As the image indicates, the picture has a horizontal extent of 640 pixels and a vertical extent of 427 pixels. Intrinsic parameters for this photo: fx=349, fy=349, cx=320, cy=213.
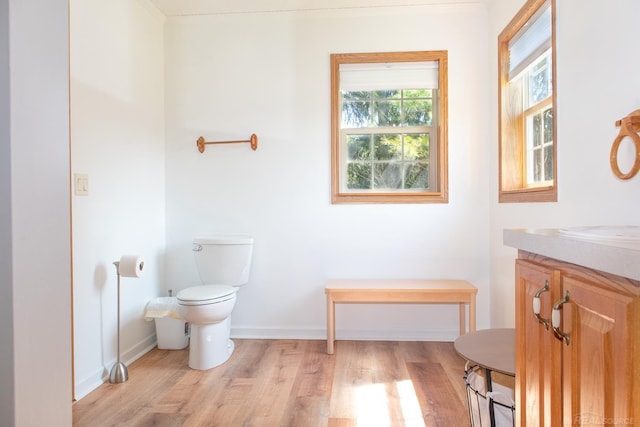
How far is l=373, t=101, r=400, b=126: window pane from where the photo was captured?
2.76 m

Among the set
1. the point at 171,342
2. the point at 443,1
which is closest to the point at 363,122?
the point at 443,1

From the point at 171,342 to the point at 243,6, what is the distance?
100 inches

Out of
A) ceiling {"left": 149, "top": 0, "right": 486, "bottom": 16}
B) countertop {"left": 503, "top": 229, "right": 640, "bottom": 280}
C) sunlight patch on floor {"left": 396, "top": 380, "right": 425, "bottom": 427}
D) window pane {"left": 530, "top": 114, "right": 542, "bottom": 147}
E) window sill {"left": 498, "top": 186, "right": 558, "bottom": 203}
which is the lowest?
sunlight patch on floor {"left": 396, "top": 380, "right": 425, "bottom": 427}

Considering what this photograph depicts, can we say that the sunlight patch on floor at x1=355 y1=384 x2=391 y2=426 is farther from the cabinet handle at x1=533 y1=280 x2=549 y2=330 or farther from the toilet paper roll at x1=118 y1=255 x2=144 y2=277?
the toilet paper roll at x1=118 y1=255 x2=144 y2=277

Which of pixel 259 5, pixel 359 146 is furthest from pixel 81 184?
pixel 359 146

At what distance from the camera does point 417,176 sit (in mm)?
2766

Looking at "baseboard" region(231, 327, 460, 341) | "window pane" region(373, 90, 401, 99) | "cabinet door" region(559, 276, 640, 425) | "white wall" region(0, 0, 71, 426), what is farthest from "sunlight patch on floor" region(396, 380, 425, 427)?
"window pane" region(373, 90, 401, 99)

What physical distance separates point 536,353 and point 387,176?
6.55 ft

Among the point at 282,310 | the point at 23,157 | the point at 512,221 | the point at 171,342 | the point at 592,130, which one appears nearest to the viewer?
the point at 23,157

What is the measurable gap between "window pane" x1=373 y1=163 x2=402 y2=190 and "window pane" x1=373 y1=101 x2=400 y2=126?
333 millimetres

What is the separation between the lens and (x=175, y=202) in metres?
2.81

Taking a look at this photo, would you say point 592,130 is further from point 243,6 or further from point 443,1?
point 243,6

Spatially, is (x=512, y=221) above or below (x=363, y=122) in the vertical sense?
below

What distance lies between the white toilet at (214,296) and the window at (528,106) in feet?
6.15
